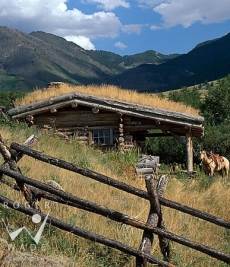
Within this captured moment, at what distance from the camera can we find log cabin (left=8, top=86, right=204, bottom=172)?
19953 mm

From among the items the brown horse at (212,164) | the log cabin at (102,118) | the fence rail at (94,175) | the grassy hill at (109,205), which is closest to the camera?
the grassy hill at (109,205)

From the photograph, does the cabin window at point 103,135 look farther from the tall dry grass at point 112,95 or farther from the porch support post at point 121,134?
the tall dry grass at point 112,95

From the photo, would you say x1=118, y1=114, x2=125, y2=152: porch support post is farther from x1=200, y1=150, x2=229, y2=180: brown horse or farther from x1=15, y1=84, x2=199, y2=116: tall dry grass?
x1=200, y1=150, x2=229, y2=180: brown horse

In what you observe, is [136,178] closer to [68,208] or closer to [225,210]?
[225,210]

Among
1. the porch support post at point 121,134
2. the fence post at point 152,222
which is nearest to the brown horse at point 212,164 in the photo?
the porch support post at point 121,134

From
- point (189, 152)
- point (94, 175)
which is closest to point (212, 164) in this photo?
point (189, 152)

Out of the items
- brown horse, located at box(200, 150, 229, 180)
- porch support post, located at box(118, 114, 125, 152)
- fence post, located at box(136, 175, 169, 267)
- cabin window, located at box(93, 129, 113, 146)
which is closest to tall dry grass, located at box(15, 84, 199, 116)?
porch support post, located at box(118, 114, 125, 152)

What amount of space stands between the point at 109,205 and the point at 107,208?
9.76ft

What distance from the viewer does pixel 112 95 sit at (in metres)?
20.4

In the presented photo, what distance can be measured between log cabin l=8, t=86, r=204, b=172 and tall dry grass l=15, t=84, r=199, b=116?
0.33 m

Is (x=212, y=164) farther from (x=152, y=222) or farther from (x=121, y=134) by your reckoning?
(x=152, y=222)

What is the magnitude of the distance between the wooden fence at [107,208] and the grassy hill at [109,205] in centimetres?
21

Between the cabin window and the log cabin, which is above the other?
the log cabin

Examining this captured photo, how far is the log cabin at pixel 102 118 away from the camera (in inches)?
786
